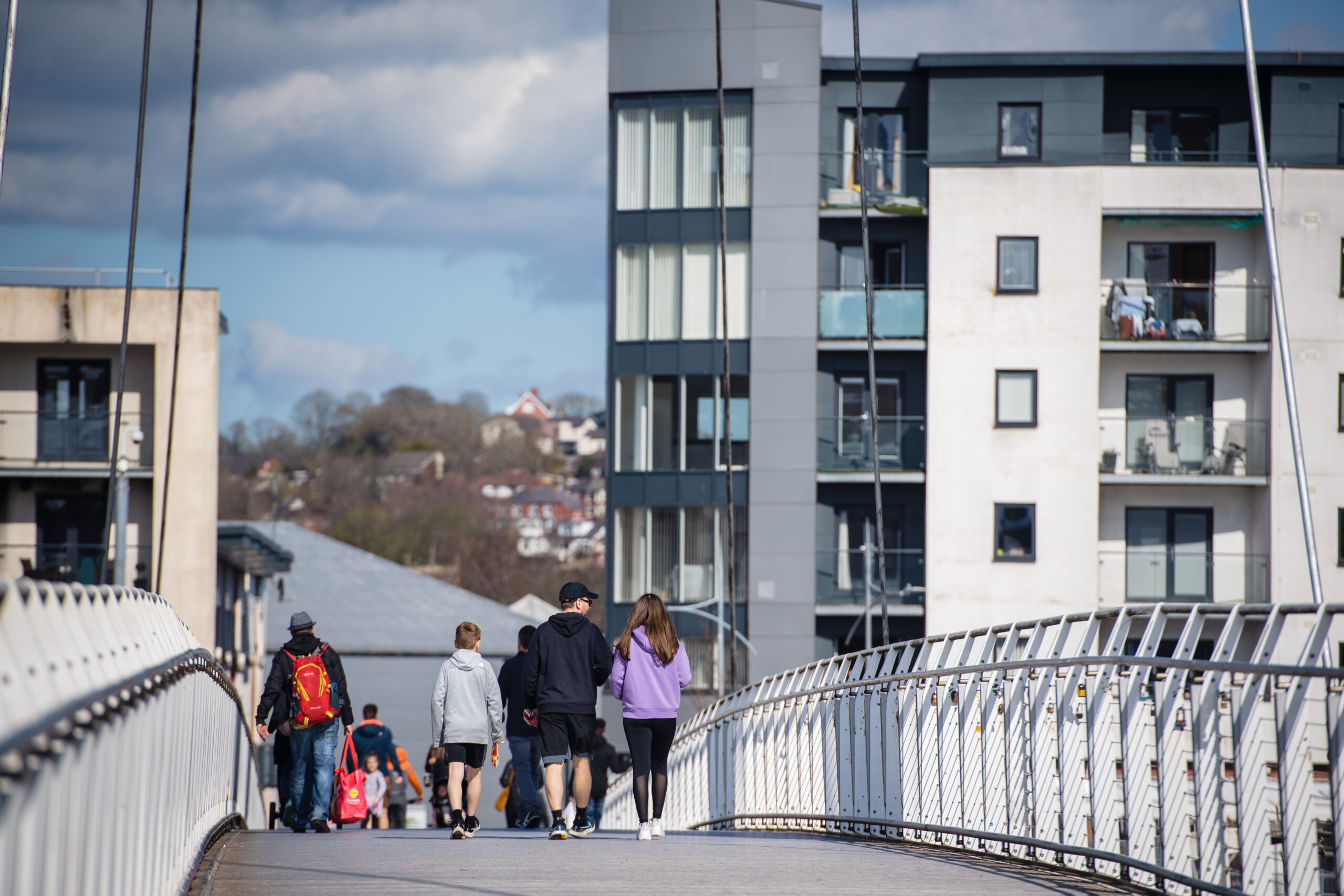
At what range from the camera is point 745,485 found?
35.9m

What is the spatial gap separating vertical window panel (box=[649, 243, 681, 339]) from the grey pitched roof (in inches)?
698

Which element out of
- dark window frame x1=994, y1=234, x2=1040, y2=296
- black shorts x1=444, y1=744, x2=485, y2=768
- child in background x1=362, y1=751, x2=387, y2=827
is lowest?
child in background x1=362, y1=751, x2=387, y2=827

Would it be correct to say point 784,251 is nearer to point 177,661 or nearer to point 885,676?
point 885,676

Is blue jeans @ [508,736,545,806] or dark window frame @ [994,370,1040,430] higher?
dark window frame @ [994,370,1040,430]

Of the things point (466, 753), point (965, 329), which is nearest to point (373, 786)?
point (466, 753)

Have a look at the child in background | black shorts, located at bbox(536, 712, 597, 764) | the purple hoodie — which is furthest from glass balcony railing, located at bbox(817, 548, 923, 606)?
black shorts, located at bbox(536, 712, 597, 764)

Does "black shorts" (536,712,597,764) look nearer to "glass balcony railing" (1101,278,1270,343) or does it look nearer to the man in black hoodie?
the man in black hoodie

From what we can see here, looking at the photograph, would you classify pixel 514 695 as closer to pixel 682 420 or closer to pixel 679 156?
pixel 682 420

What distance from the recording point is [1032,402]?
3525 cm

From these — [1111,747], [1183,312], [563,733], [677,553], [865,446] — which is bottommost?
[563,733]

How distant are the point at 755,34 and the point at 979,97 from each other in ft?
18.3

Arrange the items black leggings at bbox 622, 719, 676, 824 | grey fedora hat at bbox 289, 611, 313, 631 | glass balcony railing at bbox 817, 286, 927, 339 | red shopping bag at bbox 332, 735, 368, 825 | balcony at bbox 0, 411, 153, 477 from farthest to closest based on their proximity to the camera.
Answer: balcony at bbox 0, 411, 153, 477 → glass balcony railing at bbox 817, 286, 927, 339 → red shopping bag at bbox 332, 735, 368, 825 → grey fedora hat at bbox 289, 611, 313, 631 → black leggings at bbox 622, 719, 676, 824

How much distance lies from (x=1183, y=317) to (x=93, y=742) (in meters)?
35.2

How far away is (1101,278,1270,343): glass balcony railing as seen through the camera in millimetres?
35344
